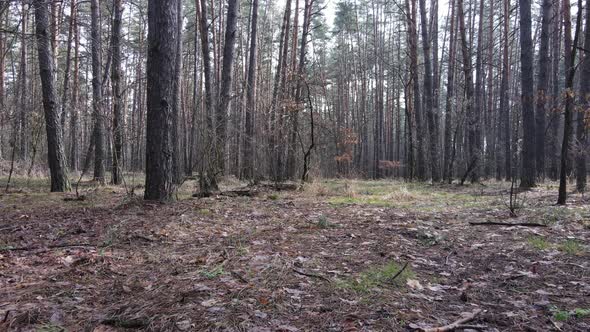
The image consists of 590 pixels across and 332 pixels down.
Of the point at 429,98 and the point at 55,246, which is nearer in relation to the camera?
the point at 55,246

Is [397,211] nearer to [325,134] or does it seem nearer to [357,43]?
[325,134]

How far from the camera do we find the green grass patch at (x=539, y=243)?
4.04 metres

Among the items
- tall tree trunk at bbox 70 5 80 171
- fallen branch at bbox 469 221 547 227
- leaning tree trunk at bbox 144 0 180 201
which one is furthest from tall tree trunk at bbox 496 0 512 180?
tall tree trunk at bbox 70 5 80 171

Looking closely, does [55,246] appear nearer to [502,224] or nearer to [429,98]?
[502,224]

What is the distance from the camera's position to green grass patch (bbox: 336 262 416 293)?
290cm

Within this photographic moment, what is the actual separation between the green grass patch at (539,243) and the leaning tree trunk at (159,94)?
5124 mm

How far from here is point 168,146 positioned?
617 cm

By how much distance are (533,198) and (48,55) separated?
10470 millimetres

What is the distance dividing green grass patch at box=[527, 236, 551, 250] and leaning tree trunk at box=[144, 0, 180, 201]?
5.12 m

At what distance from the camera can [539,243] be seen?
4168 mm

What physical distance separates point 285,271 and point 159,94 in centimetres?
411

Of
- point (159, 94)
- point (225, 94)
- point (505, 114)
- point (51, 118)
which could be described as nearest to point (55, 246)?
point (159, 94)

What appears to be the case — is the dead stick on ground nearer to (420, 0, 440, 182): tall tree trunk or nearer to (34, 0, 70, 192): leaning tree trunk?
(34, 0, 70, 192): leaning tree trunk

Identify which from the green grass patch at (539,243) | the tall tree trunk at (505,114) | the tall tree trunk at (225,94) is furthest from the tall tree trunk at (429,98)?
the green grass patch at (539,243)
